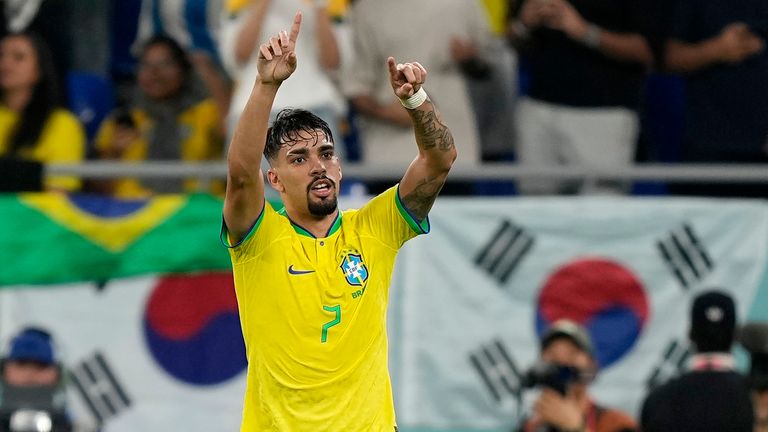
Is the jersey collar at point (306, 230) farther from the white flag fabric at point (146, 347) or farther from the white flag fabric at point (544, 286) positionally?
the white flag fabric at point (146, 347)

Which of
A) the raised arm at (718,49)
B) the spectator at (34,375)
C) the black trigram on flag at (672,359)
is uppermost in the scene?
the raised arm at (718,49)

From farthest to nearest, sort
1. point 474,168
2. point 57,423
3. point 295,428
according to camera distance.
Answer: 1. point 474,168
2. point 57,423
3. point 295,428

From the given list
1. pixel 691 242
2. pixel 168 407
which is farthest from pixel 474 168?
pixel 168 407

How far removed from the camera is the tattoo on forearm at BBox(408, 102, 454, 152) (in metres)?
7.07

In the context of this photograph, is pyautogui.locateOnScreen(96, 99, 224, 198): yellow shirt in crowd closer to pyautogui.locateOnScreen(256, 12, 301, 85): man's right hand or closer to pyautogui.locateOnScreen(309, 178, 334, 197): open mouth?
pyautogui.locateOnScreen(309, 178, 334, 197): open mouth

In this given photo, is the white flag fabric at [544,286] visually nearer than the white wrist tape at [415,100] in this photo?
No

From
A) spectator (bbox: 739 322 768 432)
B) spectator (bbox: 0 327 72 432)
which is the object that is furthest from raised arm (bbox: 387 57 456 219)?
spectator (bbox: 0 327 72 432)

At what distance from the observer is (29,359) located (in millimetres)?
9727

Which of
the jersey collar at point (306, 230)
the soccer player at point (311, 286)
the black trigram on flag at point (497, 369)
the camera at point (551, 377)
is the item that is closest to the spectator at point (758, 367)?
the camera at point (551, 377)

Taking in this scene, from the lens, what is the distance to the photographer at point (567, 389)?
8680 millimetres

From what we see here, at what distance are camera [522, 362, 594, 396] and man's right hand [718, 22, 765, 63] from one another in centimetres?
248

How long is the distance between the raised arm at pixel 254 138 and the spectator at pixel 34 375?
9.21ft

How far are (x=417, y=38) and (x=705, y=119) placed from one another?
1.78 meters

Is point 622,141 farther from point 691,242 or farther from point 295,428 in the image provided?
point 295,428
